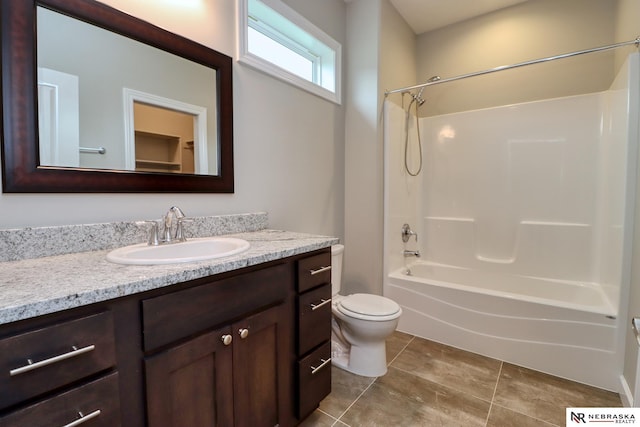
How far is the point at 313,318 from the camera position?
51.6 inches

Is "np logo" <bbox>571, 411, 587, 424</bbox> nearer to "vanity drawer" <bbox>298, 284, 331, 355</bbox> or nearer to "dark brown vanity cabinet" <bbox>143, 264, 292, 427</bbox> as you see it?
"vanity drawer" <bbox>298, 284, 331, 355</bbox>

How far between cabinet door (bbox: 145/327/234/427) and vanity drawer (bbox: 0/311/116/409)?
13 centimetres

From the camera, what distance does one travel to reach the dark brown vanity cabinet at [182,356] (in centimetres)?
61

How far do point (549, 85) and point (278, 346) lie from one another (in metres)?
2.98

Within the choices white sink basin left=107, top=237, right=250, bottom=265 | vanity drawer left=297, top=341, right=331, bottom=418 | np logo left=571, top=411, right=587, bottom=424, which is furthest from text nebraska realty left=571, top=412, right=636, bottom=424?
white sink basin left=107, top=237, right=250, bottom=265

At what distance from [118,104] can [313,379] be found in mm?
1481

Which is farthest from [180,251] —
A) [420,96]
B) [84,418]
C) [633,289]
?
[420,96]

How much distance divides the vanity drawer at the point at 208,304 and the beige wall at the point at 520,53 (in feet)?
8.70

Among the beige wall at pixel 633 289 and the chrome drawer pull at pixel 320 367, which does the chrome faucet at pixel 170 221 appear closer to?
the chrome drawer pull at pixel 320 367

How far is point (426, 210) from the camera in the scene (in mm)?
2975

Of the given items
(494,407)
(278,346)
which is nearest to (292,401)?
(278,346)

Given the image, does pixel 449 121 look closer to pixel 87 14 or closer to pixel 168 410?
pixel 87 14

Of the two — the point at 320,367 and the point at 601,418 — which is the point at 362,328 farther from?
the point at 601,418

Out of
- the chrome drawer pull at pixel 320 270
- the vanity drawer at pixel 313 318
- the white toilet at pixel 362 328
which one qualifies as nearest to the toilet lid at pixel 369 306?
the white toilet at pixel 362 328
